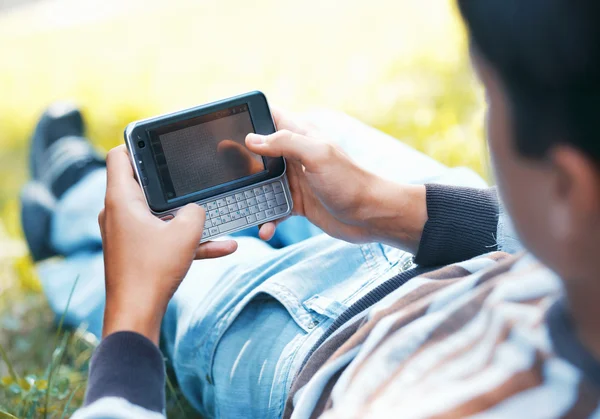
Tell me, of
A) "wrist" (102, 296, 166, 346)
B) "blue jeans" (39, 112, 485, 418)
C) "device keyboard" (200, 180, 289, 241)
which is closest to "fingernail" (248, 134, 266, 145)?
"device keyboard" (200, 180, 289, 241)

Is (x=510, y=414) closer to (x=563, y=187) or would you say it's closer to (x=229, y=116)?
(x=563, y=187)

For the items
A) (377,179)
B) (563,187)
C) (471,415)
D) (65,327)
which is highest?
(563,187)

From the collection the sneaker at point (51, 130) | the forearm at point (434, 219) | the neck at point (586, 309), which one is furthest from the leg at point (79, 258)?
the neck at point (586, 309)

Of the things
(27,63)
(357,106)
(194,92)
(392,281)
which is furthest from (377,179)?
(27,63)

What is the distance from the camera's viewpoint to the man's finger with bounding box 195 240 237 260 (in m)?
1.08

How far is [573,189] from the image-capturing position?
559 millimetres

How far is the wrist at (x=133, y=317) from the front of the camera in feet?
2.77

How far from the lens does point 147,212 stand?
0.96 meters

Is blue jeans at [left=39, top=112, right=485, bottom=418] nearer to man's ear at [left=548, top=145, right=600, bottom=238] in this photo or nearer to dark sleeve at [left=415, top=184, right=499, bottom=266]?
dark sleeve at [left=415, top=184, right=499, bottom=266]

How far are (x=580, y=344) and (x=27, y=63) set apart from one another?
288 centimetres

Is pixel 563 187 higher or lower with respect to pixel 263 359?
higher

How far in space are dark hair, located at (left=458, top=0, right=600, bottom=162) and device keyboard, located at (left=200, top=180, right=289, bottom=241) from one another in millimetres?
618

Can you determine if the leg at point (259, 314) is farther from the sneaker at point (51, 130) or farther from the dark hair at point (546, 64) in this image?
the sneaker at point (51, 130)

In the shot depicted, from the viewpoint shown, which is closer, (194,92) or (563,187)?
(563,187)
